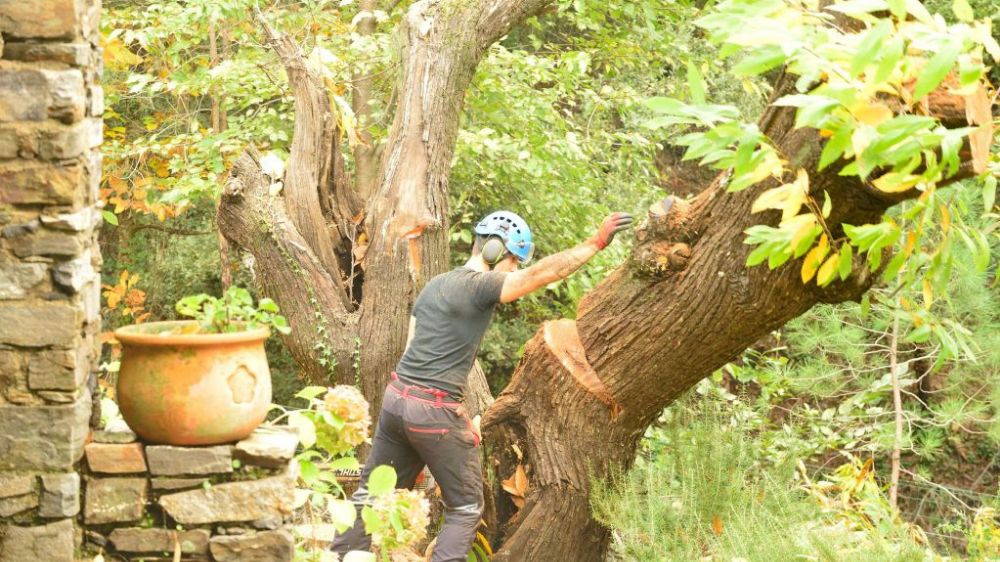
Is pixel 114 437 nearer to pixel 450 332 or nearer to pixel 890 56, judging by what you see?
pixel 450 332

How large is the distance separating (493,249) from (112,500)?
7.05 feet

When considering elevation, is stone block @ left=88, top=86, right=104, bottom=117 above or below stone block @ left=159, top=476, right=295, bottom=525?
above

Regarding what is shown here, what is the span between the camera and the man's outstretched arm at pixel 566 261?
14.3ft

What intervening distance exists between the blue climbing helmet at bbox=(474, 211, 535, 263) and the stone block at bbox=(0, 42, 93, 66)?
7.08ft

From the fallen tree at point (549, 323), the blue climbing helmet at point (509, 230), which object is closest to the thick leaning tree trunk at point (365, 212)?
the fallen tree at point (549, 323)

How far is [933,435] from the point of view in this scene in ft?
27.7

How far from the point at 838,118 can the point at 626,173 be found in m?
6.94

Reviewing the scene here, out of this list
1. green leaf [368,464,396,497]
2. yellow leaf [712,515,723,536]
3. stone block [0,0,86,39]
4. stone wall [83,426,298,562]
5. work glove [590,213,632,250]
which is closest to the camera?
stone block [0,0,86,39]

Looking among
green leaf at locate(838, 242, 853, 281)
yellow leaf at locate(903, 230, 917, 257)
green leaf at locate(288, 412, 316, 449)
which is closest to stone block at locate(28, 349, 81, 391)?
green leaf at locate(288, 412, 316, 449)

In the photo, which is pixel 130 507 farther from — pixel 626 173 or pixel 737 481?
pixel 626 173

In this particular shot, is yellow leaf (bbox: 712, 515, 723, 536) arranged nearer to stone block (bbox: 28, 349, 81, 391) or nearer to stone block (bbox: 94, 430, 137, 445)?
stone block (bbox: 94, 430, 137, 445)

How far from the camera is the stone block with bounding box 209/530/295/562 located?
3.19 metres

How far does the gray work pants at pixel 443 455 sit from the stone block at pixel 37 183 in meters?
2.02

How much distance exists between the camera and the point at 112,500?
10.3 ft
